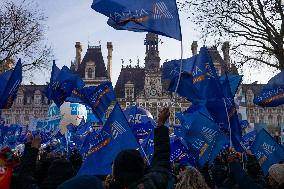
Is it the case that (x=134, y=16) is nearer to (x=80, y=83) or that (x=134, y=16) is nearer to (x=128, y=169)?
(x=128, y=169)

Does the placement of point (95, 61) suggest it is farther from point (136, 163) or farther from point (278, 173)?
point (136, 163)

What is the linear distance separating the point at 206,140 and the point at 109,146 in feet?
7.54

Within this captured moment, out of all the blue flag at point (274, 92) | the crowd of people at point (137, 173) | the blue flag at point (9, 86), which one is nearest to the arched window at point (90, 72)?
the blue flag at point (9, 86)

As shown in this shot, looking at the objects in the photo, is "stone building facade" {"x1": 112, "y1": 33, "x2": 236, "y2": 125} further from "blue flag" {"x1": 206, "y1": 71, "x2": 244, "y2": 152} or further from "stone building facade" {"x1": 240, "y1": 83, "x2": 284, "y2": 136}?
"blue flag" {"x1": 206, "y1": 71, "x2": 244, "y2": 152}

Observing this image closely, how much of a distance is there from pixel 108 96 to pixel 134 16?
16.9 ft

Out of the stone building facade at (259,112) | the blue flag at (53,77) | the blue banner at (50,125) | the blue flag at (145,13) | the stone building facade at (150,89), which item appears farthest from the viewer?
the stone building facade at (259,112)

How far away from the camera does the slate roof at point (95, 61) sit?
5575 cm

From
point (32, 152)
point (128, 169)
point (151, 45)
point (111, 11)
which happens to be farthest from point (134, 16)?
point (151, 45)

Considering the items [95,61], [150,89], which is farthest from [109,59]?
[150,89]

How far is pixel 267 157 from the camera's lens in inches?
270

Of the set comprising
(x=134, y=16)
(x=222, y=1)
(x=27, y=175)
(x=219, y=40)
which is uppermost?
(x=222, y=1)

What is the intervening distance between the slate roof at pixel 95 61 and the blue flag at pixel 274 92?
46727mm

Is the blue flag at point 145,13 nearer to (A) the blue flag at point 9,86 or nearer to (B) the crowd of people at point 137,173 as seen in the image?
(B) the crowd of people at point 137,173

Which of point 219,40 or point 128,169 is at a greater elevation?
point 219,40
